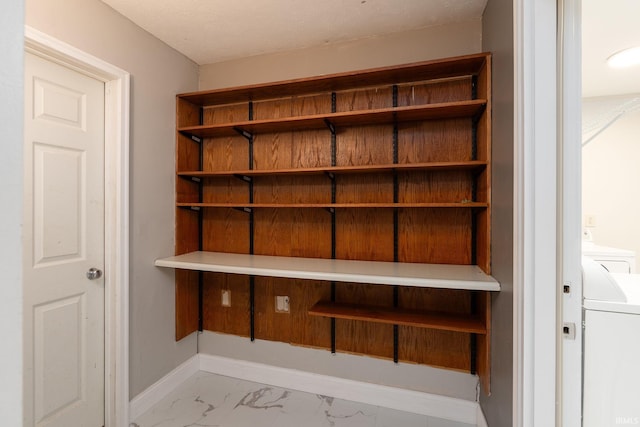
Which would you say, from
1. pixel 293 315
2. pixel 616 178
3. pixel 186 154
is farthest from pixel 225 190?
pixel 616 178

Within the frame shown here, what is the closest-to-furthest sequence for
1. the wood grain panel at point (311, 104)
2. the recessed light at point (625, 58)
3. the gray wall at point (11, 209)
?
the gray wall at point (11, 209)
the recessed light at point (625, 58)
the wood grain panel at point (311, 104)

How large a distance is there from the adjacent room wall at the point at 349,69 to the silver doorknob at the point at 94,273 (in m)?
0.97

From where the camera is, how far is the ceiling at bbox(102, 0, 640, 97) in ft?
5.24

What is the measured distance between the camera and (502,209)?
1.32m

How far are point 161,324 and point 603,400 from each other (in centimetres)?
234

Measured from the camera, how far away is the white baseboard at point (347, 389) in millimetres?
1774

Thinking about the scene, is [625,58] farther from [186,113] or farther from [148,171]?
[148,171]

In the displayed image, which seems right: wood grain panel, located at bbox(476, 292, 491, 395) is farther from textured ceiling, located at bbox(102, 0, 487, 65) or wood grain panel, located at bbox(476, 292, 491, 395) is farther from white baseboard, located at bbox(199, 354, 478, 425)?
textured ceiling, located at bbox(102, 0, 487, 65)

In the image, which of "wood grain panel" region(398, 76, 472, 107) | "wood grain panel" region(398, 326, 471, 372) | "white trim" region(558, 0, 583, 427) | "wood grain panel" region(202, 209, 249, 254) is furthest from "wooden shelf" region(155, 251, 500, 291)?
"wood grain panel" region(398, 76, 472, 107)

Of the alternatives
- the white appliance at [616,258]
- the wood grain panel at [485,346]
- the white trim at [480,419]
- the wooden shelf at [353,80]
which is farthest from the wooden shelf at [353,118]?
the white trim at [480,419]

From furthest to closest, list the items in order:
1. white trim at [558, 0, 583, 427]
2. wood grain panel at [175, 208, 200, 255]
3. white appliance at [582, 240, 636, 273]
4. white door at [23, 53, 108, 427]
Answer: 1. wood grain panel at [175, 208, 200, 255]
2. white appliance at [582, 240, 636, 273]
3. white door at [23, 53, 108, 427]
4. white trim at [558, 0, 583, 427]

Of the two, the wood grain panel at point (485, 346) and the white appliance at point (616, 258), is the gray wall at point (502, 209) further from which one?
the white appliance at point (616, 258)

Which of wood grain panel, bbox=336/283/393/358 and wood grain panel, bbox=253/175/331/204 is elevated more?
wood grain panel, bbox=253/175/331/204

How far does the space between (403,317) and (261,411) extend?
3.59 ft
